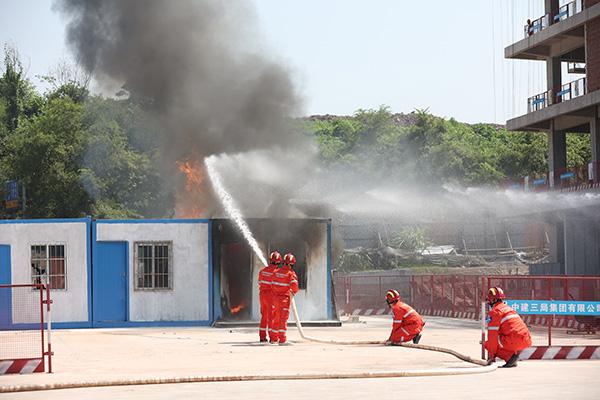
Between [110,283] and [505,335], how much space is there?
50.2 ft

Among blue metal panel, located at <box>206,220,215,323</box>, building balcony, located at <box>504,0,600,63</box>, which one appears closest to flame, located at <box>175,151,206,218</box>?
blue metal panel, located at <box>206,220,215,323</box>

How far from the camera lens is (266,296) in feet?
81.8

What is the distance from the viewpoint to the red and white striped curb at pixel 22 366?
61.6ft

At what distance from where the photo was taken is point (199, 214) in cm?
3966

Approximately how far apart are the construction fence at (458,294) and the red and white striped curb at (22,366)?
1610 centimetres

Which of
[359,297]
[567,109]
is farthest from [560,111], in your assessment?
[359,297]

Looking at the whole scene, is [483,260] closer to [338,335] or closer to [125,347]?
[338,335]

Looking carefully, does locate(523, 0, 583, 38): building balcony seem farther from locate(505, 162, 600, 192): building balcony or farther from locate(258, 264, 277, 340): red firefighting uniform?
locate(258, 264, 277, 340): red firefighting uniform

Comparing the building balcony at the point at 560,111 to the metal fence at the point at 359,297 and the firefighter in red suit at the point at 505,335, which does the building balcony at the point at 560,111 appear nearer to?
the metal fence at the point at 359,297

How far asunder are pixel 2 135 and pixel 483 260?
111 feet

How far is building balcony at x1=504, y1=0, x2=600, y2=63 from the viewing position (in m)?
55.6

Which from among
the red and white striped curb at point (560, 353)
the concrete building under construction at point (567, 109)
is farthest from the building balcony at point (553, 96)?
the red and white striped curb at point (560, 353)

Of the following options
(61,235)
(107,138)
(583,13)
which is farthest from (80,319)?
(107,138)

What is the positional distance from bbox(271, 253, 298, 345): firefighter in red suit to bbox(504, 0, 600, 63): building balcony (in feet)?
110
